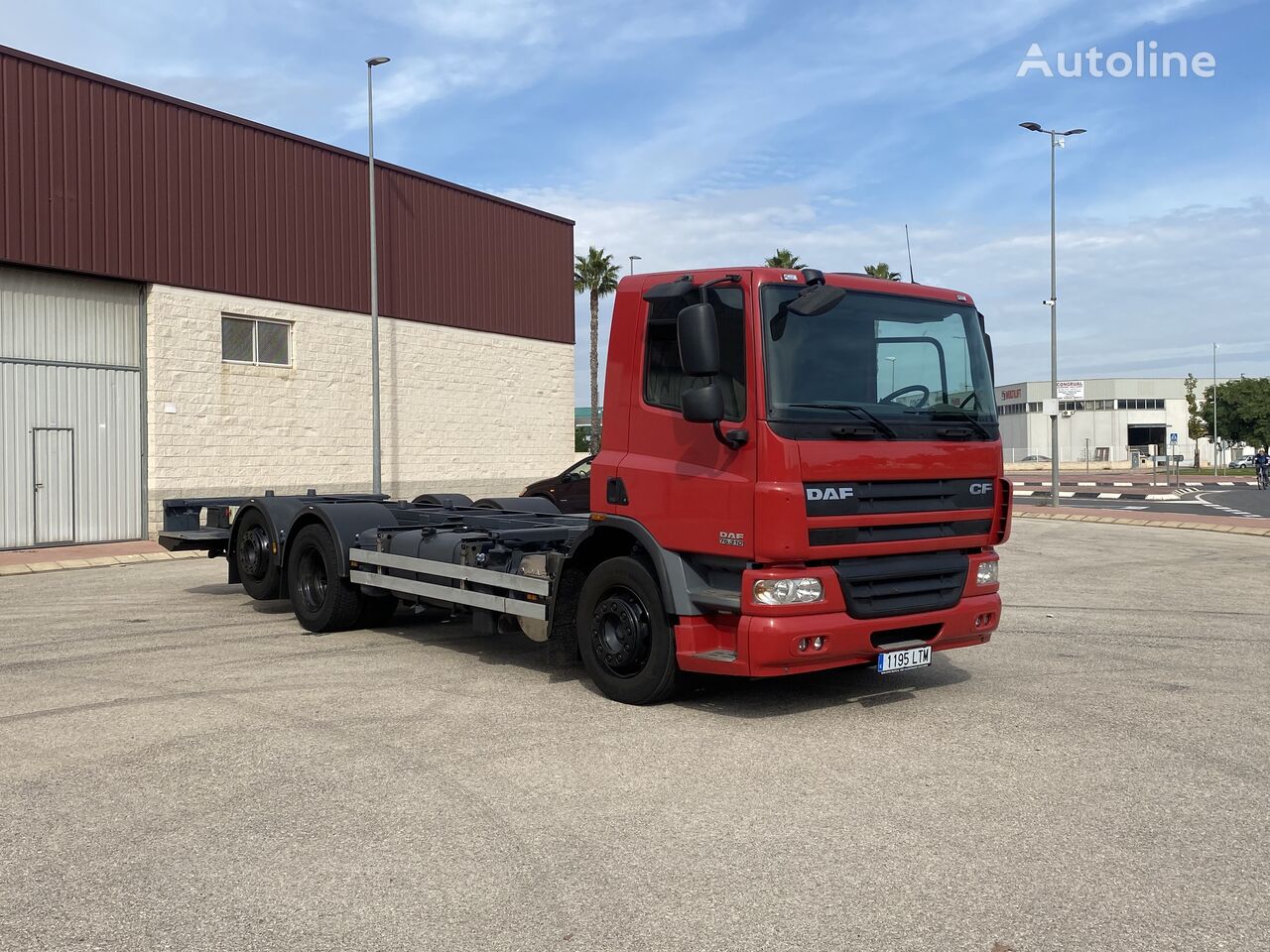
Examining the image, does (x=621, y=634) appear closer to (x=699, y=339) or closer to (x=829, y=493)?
(x=829, y=493)

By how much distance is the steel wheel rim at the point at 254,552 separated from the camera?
10695mm

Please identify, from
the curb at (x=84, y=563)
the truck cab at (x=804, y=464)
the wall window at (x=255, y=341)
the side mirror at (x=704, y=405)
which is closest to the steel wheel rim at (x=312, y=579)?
the truck cab at (x=804, y=464)

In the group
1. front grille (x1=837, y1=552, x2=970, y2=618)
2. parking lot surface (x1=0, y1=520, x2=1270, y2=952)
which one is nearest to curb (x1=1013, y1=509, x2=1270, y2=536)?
parking lot surface (x1=0, y1=520, x2=1270, y2=952)

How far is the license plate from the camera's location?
21.8 ft

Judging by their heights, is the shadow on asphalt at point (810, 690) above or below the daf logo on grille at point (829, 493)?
below

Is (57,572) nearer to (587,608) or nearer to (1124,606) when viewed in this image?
(587,608)

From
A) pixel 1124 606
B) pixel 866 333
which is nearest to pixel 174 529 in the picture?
pixel 866 333

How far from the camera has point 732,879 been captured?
4211 millimetres

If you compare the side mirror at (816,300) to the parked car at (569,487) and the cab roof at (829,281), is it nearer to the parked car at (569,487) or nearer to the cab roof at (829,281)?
the cab roof at (829,281)

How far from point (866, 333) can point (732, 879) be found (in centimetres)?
369

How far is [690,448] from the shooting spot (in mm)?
6719

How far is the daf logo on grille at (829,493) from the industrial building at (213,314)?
54.5 ft

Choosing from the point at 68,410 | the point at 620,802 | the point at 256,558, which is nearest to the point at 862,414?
the point at 620,802

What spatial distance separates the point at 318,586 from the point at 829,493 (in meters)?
5.44
